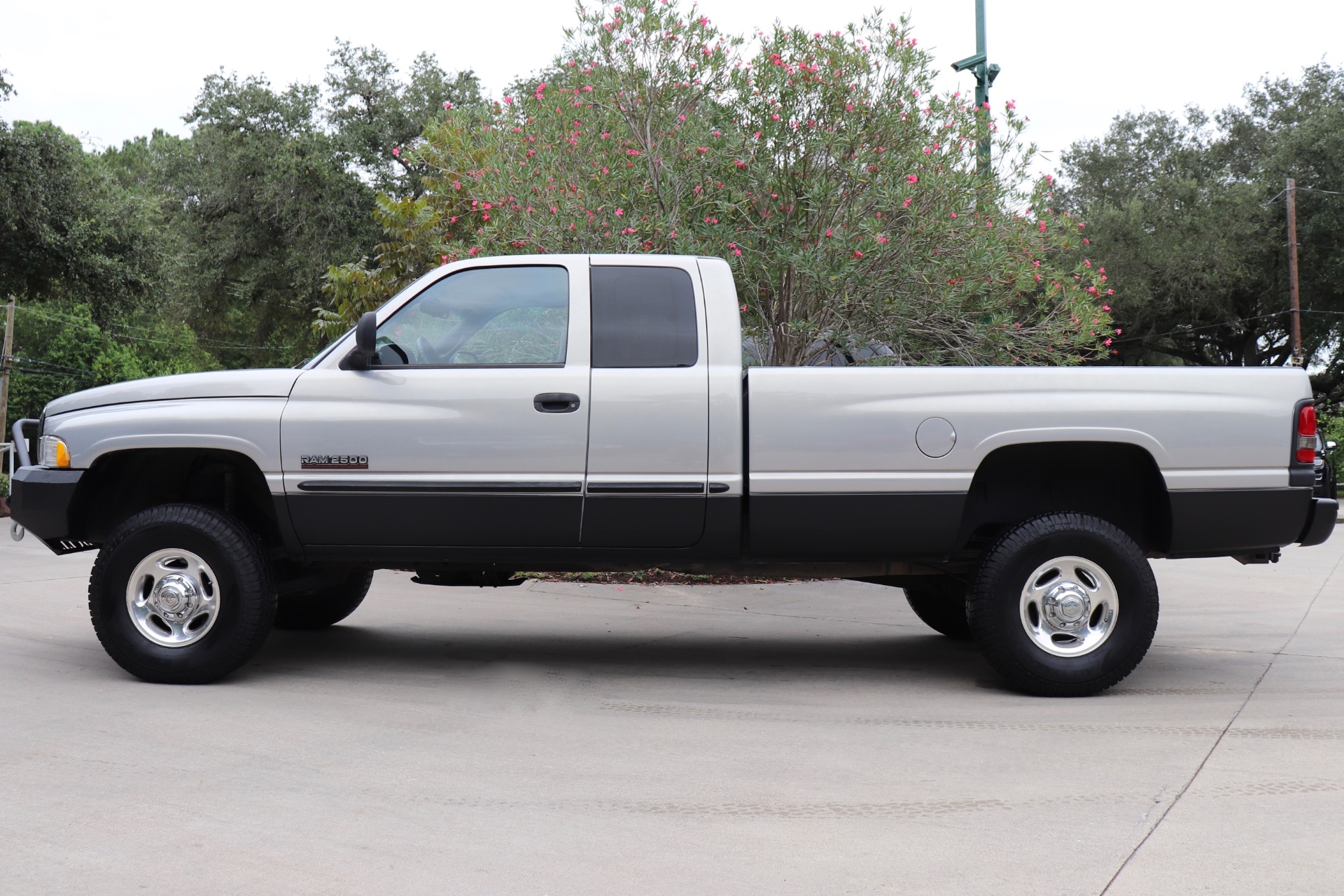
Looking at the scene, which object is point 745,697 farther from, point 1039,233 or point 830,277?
point 1039,233

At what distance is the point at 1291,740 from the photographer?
201 inches

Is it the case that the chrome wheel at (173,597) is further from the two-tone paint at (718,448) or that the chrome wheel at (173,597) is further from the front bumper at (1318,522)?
the front bumper at (1318,522)

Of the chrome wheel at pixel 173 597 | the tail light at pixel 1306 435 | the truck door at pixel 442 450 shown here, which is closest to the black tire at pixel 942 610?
the tail light at pixel 1306 435

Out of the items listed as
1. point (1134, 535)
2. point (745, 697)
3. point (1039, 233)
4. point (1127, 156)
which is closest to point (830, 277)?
point (1039, 233)

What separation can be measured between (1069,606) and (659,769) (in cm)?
236

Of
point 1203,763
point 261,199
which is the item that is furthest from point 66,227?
point 1203,763

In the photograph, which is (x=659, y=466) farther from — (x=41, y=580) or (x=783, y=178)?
(x=41, y=580)

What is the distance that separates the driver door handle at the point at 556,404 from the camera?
5867mm

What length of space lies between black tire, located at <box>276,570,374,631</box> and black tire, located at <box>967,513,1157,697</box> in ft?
12.6

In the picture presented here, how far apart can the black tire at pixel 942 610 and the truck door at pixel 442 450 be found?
263 centimetres

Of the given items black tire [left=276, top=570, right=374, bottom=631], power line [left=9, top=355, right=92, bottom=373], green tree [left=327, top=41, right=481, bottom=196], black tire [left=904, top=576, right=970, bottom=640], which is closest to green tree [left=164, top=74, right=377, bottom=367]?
green tree [left=327, top=41, right=481, bottom=196]

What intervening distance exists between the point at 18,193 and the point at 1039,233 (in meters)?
17.3

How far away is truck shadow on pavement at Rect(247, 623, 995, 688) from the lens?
262 inches

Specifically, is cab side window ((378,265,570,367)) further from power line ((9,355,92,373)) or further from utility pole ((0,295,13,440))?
power line ((9,355,92,373))
